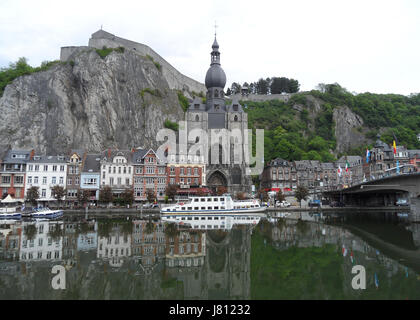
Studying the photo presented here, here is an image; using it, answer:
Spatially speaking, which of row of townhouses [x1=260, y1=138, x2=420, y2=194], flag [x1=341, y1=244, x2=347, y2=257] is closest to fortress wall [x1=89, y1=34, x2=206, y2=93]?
row of townhouses [x1=260, y1=138, x2=420, y2=194]

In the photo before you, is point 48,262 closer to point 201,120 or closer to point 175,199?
point 175,199

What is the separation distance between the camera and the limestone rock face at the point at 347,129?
8531 cm

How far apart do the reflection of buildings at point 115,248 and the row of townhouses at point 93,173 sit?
24.9m

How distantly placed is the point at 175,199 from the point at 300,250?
3176 centimetres

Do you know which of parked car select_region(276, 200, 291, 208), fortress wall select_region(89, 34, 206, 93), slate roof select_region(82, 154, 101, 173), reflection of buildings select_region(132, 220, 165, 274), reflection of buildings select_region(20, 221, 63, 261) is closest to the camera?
reflection of buildings select_region(132, 220, 165, 274)

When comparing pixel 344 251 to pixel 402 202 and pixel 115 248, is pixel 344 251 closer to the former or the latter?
pixel 115 248

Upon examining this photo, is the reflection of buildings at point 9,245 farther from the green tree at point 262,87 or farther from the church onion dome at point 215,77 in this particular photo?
the green tree at point 262,87

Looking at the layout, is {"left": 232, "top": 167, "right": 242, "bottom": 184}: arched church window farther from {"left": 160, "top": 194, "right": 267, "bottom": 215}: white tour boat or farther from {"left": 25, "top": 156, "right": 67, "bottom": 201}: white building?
{"left": 25, "top": 156, "right": 67, "bottom": 201}: white building

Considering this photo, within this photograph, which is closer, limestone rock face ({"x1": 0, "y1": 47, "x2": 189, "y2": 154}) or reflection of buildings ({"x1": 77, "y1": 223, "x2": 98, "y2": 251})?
reflection of buildings ({"x1": 77, "y1": 223, "x2": 98, "y2": 251})

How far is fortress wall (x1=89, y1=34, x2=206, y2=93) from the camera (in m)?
69.3

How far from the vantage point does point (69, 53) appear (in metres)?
68.3

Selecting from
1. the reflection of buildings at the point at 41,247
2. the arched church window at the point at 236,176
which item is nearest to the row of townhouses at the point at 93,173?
the arched church window at the point at 236,176

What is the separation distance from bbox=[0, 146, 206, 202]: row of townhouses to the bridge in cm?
2438

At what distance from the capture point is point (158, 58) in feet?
261
